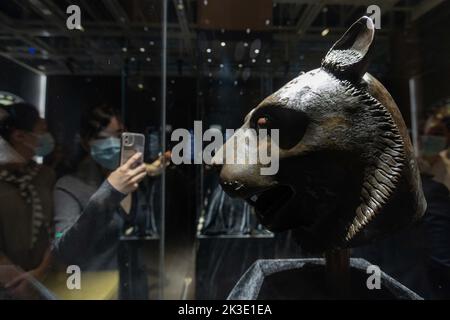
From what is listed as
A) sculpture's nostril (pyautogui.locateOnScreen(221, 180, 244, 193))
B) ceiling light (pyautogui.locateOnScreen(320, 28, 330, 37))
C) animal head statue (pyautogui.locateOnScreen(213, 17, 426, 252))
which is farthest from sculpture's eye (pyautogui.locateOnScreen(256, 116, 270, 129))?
ceiling light (pyautogui.locateOnScreen(320, 28, 330, 37))

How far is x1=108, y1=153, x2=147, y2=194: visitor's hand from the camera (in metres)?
1.16

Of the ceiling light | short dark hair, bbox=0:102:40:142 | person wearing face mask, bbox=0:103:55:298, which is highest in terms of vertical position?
the ceiling light

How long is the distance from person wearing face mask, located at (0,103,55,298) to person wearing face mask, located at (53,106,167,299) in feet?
0.15

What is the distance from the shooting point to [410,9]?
→ 1054mm

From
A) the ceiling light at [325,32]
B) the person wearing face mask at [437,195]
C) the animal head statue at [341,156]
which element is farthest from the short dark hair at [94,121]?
the person wearing face mask at [437,195]

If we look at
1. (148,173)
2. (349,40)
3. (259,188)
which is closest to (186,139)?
(148,173)

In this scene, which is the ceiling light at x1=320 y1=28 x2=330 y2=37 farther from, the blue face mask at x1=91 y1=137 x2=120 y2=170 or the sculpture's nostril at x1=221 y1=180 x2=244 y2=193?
the blue face mask at x1=91 y1=137 x2=120 y2=170

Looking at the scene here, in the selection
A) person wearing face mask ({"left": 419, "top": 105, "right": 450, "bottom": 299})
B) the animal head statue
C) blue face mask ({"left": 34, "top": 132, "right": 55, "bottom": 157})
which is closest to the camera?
the animal head statue

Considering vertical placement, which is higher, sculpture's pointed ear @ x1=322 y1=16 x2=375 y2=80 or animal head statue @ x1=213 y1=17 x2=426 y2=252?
sculpture's pointed ear @ x1=322 y1=16 x2=375 y2=80

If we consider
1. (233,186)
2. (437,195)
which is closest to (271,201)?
(233,186)

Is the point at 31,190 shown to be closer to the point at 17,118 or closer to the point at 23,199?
the point at 23,199

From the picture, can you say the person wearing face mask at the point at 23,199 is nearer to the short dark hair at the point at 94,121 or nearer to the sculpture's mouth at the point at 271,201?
the short dark hair at the point at 94,121

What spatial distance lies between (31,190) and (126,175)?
0.95 feet

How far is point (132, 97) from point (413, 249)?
1.10 m
